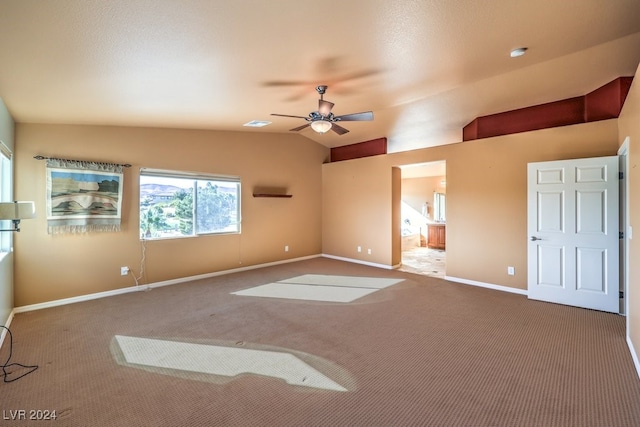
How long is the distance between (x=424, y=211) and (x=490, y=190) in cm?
502

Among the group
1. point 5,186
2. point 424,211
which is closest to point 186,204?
point 5,186

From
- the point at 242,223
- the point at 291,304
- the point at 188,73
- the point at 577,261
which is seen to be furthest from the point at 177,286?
the point at 577,261

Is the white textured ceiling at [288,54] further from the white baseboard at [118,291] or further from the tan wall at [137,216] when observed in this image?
the white baseboard at [118,291]

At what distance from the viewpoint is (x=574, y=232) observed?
3.91 meters

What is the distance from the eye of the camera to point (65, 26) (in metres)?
1.93

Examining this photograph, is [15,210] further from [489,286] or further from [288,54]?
[489,286]

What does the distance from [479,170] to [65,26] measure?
17.7 feet

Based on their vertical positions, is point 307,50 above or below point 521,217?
above

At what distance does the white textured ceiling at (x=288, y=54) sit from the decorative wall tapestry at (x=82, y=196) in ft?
2.23

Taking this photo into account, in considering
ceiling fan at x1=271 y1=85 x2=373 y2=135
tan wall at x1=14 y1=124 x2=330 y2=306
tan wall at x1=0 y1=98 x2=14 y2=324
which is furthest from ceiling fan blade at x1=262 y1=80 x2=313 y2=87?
tan wall at x1=0 y1=98 x2=14 y2=324

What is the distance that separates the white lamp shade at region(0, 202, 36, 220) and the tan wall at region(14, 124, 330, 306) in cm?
186

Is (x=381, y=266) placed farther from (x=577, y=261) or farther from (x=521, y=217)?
(x=577, y=261)

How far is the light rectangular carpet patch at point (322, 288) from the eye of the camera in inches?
176

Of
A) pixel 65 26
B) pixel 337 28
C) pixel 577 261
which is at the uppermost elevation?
pixel 337 28
